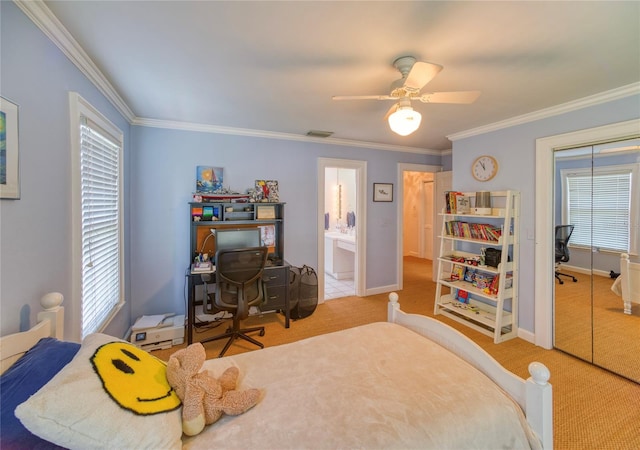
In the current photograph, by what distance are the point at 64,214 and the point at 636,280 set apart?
4.19m

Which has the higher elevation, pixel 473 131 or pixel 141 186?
pixel 473 131

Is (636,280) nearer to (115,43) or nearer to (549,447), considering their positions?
(549,447)

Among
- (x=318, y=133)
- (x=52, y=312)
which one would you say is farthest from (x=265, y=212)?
(x=52, y=312)

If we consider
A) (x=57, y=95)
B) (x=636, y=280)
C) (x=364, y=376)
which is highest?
(x=57, y=95)

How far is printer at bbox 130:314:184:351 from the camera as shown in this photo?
8.83 ft

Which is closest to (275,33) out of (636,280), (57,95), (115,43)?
(115,43)

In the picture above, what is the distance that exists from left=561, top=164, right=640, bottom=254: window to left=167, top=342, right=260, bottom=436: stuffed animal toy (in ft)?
10.1

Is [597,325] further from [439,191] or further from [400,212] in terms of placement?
[439,191]

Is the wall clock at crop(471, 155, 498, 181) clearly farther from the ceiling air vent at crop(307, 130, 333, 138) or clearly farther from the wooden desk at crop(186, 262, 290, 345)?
the wooden desk at crop(186, 262, 290, 345)

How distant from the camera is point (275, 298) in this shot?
322 cm

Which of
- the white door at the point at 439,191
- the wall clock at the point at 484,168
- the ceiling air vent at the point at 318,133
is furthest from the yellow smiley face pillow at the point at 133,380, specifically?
the white door at the point at 439,191

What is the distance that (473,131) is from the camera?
340 cm

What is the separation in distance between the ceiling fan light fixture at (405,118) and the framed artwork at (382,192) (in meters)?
2.51

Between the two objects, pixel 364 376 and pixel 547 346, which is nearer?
pixel 364 376
